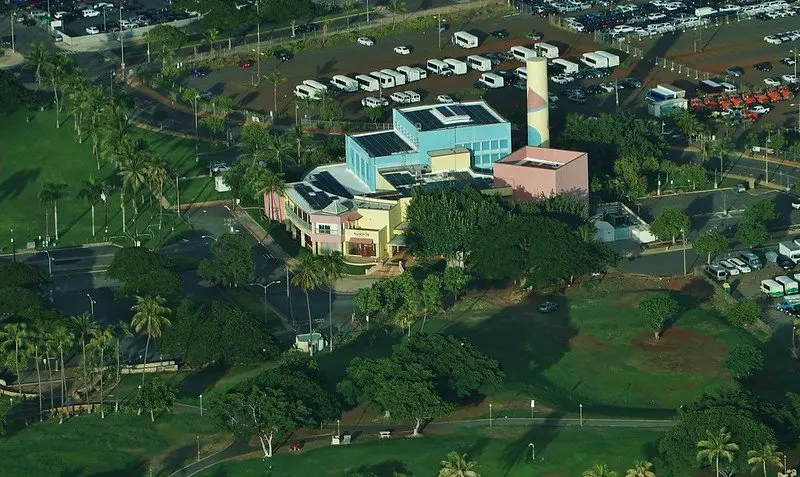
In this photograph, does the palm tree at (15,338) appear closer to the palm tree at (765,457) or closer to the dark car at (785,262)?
the palm tree at (765,457)

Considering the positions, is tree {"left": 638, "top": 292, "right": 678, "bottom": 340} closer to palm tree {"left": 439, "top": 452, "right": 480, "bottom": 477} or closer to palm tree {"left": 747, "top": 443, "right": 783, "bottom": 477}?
palm tree {"left": 747, "top": 443, "right": 783, "bottom": 477}

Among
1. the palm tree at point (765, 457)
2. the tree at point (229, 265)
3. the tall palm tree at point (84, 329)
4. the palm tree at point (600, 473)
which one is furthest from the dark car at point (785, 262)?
the tall palm tree at point (84, 329)

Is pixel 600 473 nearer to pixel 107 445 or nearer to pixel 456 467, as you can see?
pixel 456 467

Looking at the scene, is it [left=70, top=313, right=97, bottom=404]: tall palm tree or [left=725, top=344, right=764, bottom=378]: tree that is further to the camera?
[left=70, top=313, right=97, bottom=404]: tall palm tree

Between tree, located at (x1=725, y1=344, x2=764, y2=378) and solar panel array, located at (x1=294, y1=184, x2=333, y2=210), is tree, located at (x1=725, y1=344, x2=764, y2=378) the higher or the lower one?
the lower one

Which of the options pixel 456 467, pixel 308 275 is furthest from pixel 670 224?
pixel 456 467

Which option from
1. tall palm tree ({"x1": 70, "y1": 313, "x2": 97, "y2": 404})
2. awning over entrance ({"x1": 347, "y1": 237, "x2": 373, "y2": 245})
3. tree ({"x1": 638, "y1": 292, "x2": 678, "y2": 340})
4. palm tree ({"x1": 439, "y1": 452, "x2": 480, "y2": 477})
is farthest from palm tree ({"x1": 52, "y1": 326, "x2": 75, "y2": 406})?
tree ({"x1": 638, "y1": 292, "x2": 678, "y2": 340})

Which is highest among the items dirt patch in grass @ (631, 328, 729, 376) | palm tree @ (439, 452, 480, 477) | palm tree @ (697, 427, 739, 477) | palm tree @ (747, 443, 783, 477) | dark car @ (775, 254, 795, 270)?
palm tree @ (439, 452, 480, 477)
